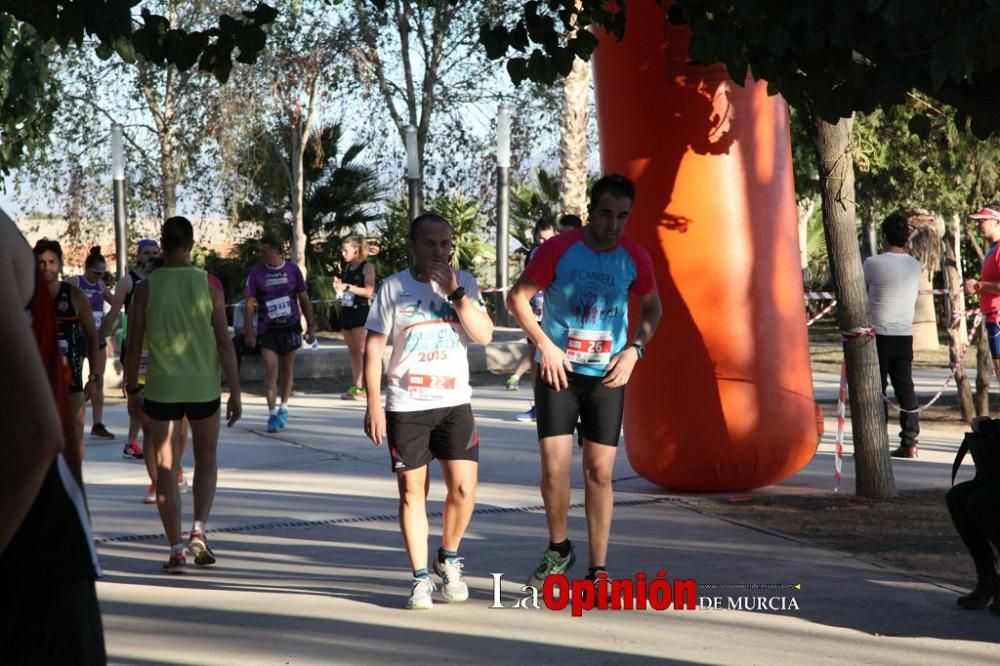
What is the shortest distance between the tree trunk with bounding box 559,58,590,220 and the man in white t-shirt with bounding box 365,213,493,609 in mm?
15954

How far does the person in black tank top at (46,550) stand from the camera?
7.20 feet

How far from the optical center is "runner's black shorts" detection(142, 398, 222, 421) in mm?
7082

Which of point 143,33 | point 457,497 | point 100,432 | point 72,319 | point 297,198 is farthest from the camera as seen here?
point 297,198

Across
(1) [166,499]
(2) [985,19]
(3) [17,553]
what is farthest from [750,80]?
(3) [17,553]

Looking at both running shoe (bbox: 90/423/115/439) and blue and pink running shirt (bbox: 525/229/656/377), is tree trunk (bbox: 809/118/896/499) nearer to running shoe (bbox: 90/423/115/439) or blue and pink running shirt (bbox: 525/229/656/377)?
blue and pink running shirt (bbox: 525/229/656/377)

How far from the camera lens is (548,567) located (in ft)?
20.9

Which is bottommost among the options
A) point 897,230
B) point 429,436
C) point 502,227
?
point 429,436

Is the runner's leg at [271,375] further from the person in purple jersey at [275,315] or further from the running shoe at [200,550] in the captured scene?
the running shoe at [200,550]

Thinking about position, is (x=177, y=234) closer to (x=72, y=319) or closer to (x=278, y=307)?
(x=72, y=319)

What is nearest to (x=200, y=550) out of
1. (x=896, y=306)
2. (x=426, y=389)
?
(x=426, y=389)

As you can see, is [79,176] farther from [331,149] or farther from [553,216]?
[553,216]

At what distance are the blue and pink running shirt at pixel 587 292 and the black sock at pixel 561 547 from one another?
0.79 meters

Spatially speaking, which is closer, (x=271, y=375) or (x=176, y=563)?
(x=176, y=563)

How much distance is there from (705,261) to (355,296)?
6462mm
